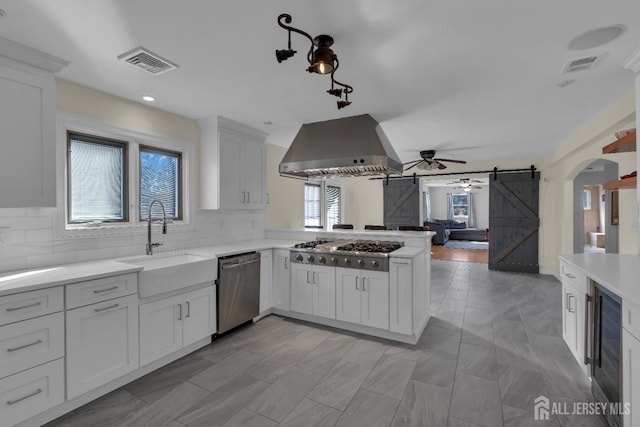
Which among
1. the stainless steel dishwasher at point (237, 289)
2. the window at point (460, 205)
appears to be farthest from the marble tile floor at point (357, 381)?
the window at point (460, 205)

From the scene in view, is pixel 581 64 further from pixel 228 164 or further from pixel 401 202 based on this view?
pixel 401 202

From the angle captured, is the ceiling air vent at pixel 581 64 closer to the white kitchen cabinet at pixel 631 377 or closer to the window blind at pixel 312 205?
the white kitchen cabinet at pixel 631 377

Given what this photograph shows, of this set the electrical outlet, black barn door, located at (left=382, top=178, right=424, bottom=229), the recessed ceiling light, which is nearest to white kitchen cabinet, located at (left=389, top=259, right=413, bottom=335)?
the recessed ceiling light

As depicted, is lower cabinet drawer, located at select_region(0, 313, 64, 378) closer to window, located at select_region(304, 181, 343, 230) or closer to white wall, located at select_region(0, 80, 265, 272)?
white wall, located at select_region(0, 80, 265, 272)

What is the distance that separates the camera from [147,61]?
2244 millimetres

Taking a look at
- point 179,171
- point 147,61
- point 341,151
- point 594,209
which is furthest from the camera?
point 594,209

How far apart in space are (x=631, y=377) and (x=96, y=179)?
4.13 meters

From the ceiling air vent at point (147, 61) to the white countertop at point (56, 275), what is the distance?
62.1 inches

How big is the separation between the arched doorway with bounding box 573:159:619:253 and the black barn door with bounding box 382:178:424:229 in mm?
3132

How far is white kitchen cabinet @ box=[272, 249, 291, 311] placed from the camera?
12.4 feet

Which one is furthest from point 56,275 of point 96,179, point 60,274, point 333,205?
point 333,205

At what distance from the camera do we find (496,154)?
599 centimetres

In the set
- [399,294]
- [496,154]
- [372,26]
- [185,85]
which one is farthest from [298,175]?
[496,154]

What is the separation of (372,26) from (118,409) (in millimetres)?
3054
